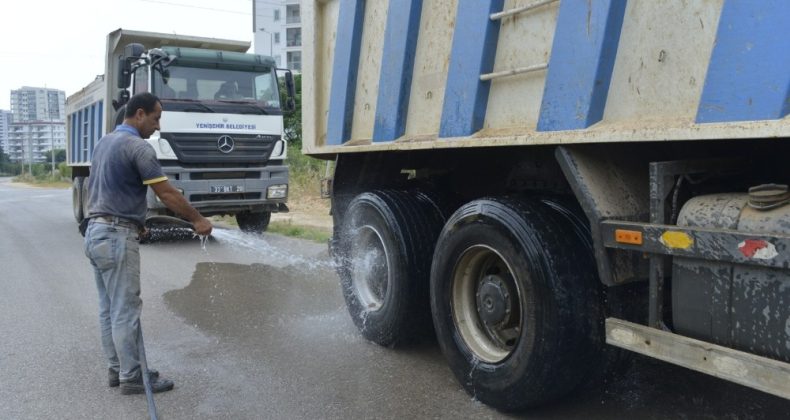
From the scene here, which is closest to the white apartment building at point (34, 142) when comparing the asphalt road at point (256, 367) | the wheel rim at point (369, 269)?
the asphalt road at point (256, 367)

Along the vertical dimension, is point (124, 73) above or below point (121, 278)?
above

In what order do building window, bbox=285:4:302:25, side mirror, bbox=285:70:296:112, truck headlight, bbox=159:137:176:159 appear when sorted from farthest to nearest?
building window, bbox=285:4:302:25
side mirror, bbox=285:70:296:112
truck headlight, bbox=159:137:176:159

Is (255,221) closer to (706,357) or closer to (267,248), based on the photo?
(267,248)

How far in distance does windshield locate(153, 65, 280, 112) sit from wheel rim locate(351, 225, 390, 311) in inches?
224

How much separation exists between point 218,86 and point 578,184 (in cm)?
833

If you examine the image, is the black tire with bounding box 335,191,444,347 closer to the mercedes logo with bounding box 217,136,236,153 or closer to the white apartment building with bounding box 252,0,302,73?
the mercedes logo with bounding box 217,136,236,153

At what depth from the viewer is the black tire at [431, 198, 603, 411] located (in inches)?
127

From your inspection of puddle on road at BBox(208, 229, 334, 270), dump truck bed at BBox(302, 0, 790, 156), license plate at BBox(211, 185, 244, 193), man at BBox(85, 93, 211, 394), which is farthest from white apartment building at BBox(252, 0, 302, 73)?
man at BBox(85, 93, 211, 394)

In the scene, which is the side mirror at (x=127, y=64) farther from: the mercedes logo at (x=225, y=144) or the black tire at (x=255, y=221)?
the black tire at (x=255, y=221)

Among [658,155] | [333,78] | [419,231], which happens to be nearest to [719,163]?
[658,155]

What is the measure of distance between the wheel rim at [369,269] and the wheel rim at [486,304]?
40.5 inches

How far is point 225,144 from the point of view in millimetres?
10117

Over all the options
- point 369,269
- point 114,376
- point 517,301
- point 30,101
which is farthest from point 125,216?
point 30,101

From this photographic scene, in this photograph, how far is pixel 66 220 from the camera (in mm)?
15617
